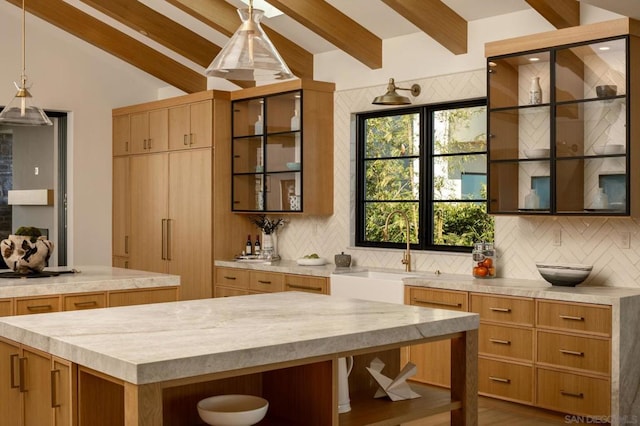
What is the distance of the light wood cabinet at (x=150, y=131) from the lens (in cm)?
848

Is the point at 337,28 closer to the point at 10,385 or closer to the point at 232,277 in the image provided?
the point at 232,277

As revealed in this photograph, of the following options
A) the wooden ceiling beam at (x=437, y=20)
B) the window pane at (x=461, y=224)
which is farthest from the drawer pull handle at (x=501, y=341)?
the wooden ceiling beam at (x=437, y=20)

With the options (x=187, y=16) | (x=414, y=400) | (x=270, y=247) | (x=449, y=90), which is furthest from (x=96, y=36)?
(x=414, y=400)

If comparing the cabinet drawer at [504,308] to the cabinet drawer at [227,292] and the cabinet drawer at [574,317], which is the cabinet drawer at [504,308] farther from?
the cabinet drawer at [227,292]

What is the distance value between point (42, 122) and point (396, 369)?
9.44ft

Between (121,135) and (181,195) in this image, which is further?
(121,135)

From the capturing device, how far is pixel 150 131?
864 centimetres

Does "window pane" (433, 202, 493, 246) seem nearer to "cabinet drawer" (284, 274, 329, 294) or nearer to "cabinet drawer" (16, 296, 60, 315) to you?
"cabinet drawer" (284, 274, 329, 294)

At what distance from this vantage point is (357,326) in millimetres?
3170

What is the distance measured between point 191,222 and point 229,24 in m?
2.11

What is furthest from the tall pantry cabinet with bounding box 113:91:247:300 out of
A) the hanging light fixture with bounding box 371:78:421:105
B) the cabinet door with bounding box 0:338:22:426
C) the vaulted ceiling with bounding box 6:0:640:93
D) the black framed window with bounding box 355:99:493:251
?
the cabinet door with bounding box 0:338:22:426

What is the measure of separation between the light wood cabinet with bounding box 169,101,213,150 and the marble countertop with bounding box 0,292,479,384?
4228 mm

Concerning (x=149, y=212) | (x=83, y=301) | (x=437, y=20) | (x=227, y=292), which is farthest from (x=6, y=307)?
(x=149, y=212)

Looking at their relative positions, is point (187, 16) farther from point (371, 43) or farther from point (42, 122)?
point (42, 122)
